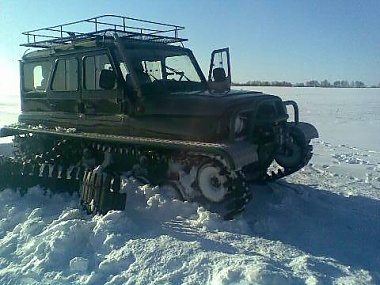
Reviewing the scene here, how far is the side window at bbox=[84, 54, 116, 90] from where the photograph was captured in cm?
663

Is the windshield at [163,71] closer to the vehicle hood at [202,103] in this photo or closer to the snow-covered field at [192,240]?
the vehicle hood at [202,103]

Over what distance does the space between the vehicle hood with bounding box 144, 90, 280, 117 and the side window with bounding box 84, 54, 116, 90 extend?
1140 millimetres

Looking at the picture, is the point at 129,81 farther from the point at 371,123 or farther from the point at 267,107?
the point at 371,123

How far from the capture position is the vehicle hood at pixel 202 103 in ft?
18.0

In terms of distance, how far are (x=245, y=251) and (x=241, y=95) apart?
2.36 m

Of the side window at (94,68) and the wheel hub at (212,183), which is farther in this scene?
the side window at (94,68)

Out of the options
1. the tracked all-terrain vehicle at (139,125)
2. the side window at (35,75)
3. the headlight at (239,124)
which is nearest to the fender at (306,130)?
the tracked all-terrain vehicle at (139,125)

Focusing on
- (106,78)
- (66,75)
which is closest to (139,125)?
(106,78)

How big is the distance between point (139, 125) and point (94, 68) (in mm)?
1428

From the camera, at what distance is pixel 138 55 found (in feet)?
21.7

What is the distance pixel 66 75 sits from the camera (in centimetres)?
726

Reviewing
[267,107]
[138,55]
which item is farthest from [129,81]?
[267,107]

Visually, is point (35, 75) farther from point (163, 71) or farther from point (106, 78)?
point (163, 71)

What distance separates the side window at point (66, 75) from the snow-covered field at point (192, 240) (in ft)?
6.00
